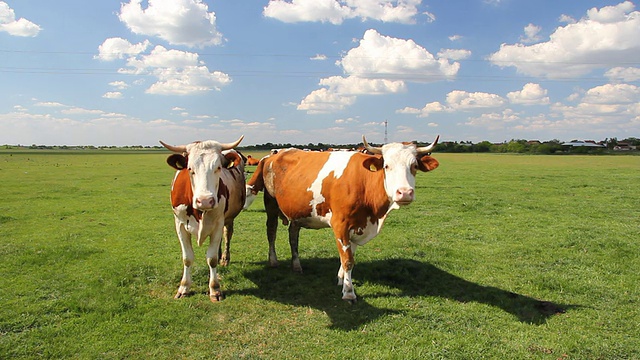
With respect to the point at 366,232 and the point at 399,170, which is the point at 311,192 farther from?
the point at 399,170

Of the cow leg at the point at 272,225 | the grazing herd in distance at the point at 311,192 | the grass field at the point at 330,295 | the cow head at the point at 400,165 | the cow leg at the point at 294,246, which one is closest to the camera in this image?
the grass field at the point at 330,295

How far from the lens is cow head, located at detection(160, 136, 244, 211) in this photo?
509cm

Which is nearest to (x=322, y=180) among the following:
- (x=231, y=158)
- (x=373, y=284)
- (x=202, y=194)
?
(x=231, y=158)

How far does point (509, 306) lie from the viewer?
5.83m

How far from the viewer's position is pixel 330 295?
6.19 meters

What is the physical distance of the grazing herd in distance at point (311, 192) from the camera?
5387mm

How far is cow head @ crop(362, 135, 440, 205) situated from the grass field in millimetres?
1711

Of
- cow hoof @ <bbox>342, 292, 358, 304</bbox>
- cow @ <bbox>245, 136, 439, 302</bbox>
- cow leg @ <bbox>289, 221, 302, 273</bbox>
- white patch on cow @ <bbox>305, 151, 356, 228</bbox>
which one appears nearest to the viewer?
cow @ <bbox>245, 136, 439, 302</bbox>

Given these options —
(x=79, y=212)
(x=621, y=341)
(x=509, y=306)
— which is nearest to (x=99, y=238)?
(x=79, y=212)

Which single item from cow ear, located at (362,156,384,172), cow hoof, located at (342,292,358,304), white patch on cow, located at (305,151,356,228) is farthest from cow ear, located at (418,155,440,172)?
cow hoof, located at (342,292,358,304)

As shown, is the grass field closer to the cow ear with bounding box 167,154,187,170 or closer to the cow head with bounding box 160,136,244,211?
the cow head with bounding box 160,136,244,211


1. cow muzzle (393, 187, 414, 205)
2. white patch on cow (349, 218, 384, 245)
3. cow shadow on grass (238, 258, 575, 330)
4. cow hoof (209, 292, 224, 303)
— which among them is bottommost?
cow shadow on grass (238, 258, 575, 330)

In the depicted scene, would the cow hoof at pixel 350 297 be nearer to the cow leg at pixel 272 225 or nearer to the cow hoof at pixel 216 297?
the cow hoof at pixel 216 297

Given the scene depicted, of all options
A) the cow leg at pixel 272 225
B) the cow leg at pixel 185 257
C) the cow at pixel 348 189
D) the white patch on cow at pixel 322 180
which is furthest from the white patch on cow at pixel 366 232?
the cow leg at pixel 185 257
